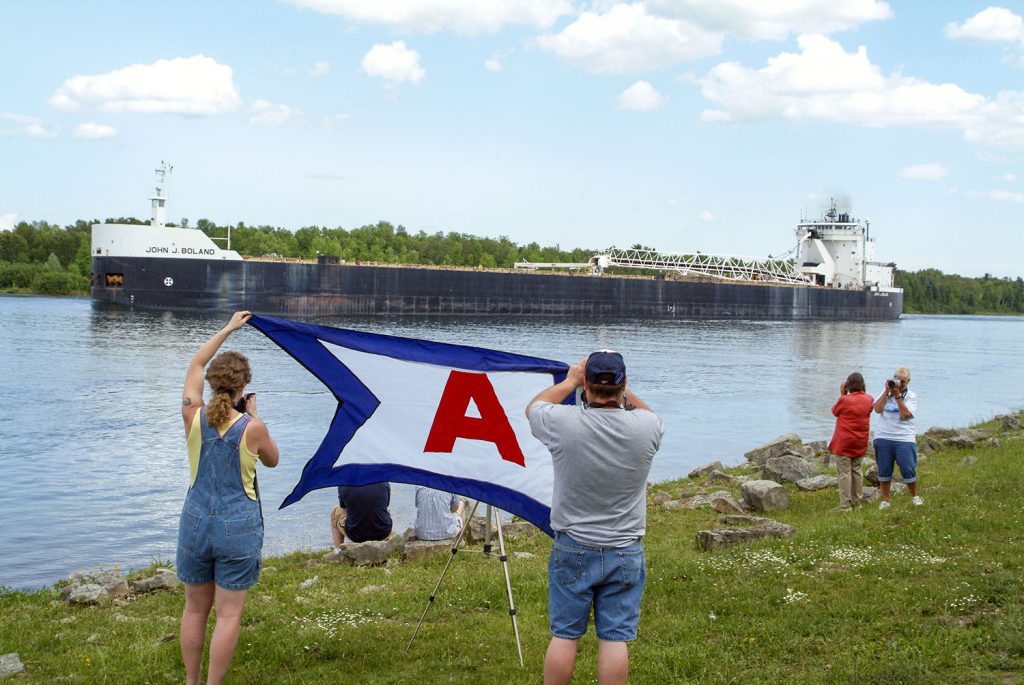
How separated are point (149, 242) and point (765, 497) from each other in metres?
59.1

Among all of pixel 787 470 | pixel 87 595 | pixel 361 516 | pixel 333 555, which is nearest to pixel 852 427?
pixel 787 470

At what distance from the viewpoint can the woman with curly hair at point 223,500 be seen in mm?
4676

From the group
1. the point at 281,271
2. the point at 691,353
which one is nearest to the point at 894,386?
the point at 691,353

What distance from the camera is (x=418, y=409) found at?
596 cm

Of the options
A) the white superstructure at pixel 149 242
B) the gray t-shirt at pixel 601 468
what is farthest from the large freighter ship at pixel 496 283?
the gray t-shirt at pixel 601 468

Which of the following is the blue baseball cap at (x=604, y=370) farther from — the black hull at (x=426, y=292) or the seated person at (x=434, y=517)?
the black hull at (x=426, y=292)

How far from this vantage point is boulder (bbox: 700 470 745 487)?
15.1 metres

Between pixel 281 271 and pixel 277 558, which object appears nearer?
pixel 277 558

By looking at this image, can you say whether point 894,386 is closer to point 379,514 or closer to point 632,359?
point 379,514

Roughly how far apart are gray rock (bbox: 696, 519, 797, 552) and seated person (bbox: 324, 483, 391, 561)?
3.11 m

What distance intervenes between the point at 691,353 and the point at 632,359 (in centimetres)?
709

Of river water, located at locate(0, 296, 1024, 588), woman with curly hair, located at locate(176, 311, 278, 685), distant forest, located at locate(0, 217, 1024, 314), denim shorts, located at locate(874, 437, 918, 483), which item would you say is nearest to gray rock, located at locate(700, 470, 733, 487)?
river water, located at locate(0, 296, 1024, 588)

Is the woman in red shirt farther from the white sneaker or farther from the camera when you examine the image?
the camera

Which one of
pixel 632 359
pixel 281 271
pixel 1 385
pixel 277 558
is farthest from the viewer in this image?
pixel 281 271
